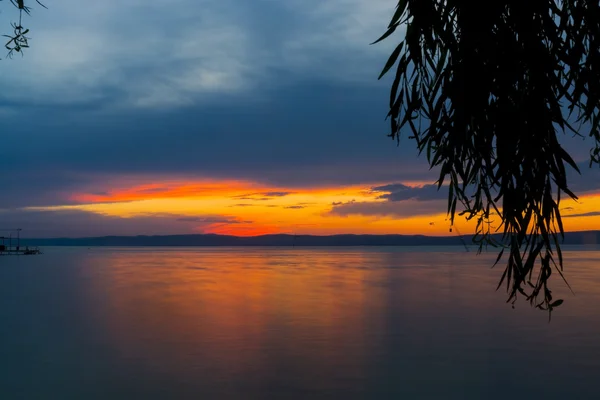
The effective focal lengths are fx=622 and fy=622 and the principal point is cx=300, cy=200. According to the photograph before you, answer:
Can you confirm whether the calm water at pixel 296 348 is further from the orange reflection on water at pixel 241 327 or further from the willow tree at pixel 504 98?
the willow tree at pixel 504 98

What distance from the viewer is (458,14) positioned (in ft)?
16.6

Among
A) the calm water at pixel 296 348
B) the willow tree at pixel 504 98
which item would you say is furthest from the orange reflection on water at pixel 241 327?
the willow tree at pixel 504 98

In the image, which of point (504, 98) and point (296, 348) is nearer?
point (504, 98)

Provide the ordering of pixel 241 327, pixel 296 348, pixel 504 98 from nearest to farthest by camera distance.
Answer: pixel 504 98
pixel 296 348
pixel 241 327

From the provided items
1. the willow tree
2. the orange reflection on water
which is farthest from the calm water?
the willow tree

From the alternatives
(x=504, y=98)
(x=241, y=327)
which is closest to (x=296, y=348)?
(x=241, y=327)

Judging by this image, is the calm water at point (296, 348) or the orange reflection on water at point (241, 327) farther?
the orange reflection on water at point (241, 327)

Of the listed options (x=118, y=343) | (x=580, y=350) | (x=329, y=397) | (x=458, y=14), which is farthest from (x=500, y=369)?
(x=458, y=14)

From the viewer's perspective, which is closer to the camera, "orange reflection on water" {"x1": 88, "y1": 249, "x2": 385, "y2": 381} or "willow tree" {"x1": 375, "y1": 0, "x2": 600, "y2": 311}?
"willow tree" {"x1": 375, "y1": 0, "x2": 600, "y2": 311}

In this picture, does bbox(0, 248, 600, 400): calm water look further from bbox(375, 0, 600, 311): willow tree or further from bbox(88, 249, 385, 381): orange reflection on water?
bbox(375, 0, 600, 311): willow tree

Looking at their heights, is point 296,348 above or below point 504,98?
below

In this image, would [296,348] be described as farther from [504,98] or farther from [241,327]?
[504,98]

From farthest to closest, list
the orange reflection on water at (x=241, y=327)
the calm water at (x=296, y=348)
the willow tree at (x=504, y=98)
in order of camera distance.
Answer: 1. the orange reflection on water at (x=241, y=327)
2. the calm water at (x=296, y=348)
3. the willow tree at (x=504, y=98)

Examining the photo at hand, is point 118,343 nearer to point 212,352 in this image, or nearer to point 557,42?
point 212,352
